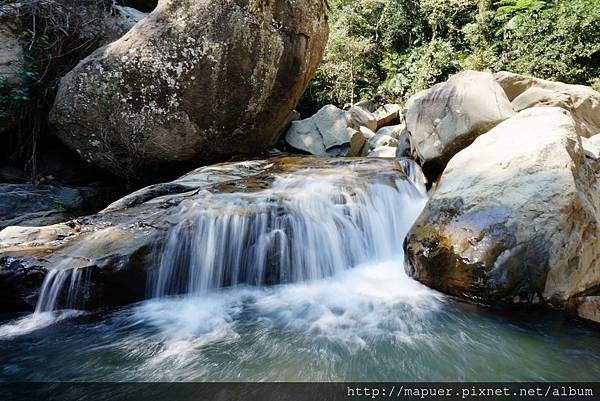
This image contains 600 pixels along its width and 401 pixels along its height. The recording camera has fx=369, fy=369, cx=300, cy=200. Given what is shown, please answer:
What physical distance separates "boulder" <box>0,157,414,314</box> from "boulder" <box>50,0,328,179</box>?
1.48 m

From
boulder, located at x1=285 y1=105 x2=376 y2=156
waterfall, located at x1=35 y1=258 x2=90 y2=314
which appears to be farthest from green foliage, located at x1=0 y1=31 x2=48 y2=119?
boulder, located at x1=285 y1=105 x2=376 y2=156

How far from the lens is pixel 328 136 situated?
27.9 feet

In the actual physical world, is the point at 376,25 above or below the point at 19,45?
above

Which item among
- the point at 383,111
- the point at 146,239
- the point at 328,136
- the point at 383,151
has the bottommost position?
the point at 146,239

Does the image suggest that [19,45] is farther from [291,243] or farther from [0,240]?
[291,243]

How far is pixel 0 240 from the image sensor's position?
3.54 metres

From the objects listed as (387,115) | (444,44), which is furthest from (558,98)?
(444,44)

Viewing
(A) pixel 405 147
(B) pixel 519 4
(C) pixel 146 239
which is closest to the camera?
(C) pixel 146 239

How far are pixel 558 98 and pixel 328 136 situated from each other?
14.4ft

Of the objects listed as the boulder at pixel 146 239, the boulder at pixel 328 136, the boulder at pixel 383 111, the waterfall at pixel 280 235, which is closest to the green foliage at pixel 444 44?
the boulder at pixel 383 111

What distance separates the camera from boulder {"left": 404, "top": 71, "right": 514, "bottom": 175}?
4812 millimetres

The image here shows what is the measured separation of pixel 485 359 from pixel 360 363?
846 millimetres

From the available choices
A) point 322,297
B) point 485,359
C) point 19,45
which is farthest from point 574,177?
point 19,45

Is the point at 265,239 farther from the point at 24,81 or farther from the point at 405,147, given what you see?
the point at 24,81
